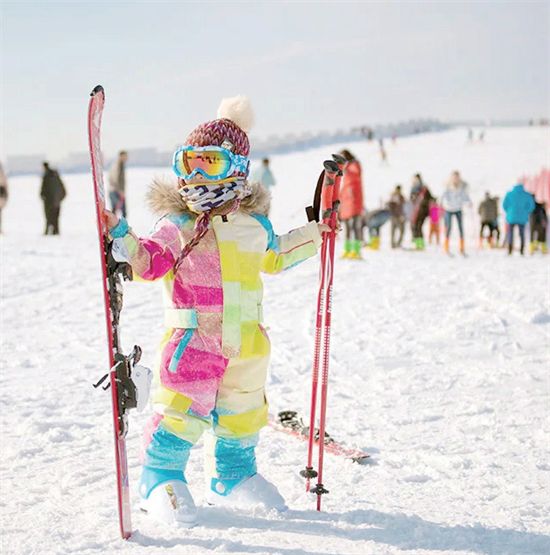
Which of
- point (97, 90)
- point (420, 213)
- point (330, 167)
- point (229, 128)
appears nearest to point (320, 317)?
point (330, 167)

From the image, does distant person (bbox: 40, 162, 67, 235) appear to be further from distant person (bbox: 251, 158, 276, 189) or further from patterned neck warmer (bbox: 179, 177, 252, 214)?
patterned neck warmer (bbox: 179, 177, 252, 214)

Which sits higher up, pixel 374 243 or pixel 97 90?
pixel 97 90

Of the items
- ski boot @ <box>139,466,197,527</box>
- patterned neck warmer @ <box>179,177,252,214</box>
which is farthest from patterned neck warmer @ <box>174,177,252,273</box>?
ski boot @ <box>139,466,197,527</box>

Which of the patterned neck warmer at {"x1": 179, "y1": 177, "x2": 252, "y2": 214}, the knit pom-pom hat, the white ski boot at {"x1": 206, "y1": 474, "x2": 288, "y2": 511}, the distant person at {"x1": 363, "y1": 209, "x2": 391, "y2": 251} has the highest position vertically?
the knit pom-pom hat

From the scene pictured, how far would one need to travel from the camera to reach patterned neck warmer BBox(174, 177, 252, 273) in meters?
2.68

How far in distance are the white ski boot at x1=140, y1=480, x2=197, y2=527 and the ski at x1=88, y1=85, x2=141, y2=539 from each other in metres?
0.16

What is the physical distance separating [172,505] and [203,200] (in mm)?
1133

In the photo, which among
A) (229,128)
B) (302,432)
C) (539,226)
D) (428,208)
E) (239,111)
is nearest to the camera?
(229,128)

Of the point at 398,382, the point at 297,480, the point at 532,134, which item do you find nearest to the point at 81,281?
the point at 398,382

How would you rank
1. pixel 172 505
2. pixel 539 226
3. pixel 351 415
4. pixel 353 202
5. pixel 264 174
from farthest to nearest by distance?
pixel 539 226
pixel 264 174
pixel 353 202
pixel 351 415
pixel 172 505

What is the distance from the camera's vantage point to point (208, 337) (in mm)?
2693

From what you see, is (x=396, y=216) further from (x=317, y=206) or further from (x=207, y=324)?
(x=207, y=324)

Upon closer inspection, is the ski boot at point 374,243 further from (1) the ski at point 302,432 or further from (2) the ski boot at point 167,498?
(2) the ski boot at point 167,498

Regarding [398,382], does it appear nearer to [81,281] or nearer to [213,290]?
[213,290]
